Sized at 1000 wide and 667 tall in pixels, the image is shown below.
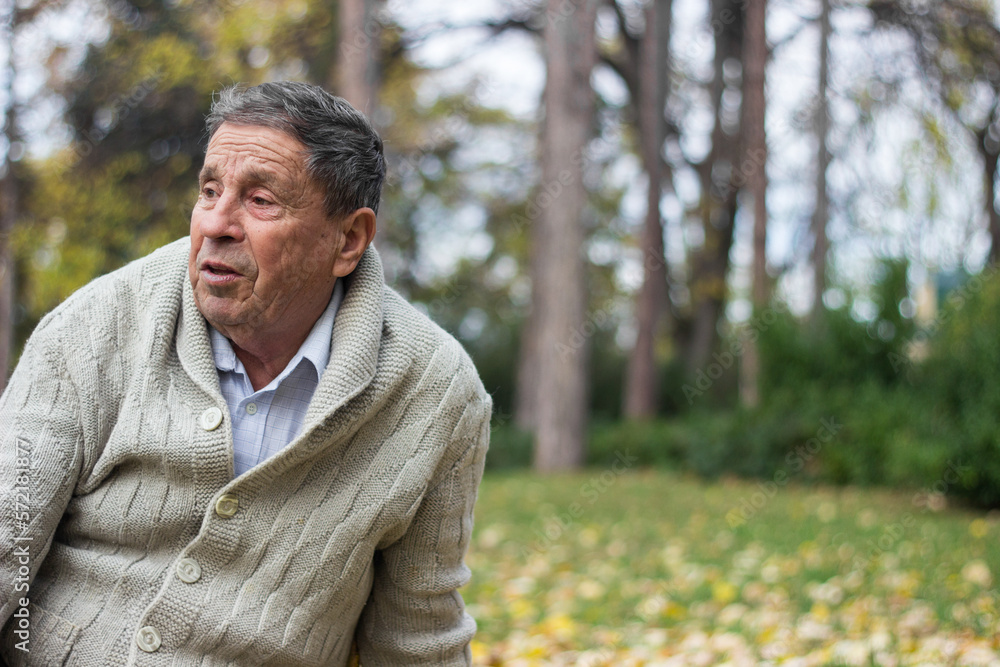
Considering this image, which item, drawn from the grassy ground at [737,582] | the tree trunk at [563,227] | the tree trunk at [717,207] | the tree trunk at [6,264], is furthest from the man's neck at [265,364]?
the tree trunk at [717,207]

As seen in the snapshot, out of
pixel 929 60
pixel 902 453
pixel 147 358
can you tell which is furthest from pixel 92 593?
pixel 929 60

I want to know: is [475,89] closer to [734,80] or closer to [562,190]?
[734,80]

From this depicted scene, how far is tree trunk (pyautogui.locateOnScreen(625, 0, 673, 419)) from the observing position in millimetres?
14938

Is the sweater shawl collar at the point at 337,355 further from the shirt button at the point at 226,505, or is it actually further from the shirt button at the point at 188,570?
the shirt button at the point at 188,570

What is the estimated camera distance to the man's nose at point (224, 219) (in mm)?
1896

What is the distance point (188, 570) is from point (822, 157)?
11.7 meters

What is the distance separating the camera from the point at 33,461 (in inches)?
72.9

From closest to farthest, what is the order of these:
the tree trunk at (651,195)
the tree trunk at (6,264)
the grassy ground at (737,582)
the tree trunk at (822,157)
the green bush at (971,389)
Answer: the grassy ground at (737,582) < the green bush at (971,389) < the tree trunk at (6,264) < the tree trunk at (822,157) < the tree trunk at (651,195)

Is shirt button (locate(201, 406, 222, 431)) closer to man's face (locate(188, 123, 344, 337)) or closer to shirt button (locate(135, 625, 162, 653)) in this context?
→ man's face (locate(188, 123, 344, 337))

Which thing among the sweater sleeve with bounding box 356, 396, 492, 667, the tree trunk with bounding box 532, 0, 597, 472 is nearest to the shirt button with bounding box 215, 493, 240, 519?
the sweater sleeve with bounding box 356, 396, 492, 667

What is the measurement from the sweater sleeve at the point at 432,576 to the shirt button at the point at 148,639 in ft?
1.67

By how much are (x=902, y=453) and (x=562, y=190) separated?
566cm

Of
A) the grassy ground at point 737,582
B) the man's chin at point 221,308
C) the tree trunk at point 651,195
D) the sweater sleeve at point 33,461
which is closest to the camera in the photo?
the sweater sleeve at point 33,461

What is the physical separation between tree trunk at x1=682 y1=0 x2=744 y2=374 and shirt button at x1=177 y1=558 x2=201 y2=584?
1586 cm
